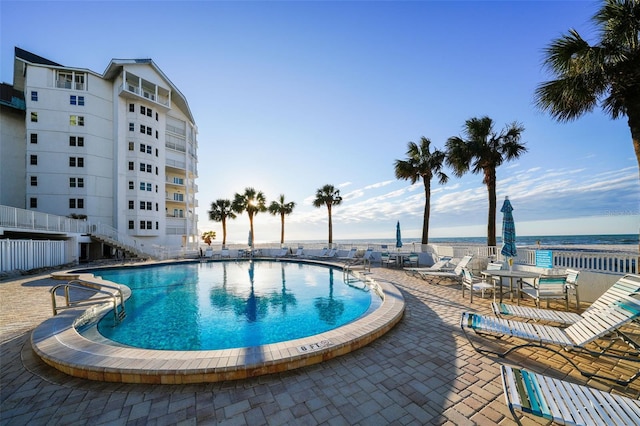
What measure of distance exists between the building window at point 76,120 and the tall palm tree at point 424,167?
28031 mm

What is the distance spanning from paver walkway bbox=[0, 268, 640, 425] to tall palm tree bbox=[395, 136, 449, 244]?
46.9ft

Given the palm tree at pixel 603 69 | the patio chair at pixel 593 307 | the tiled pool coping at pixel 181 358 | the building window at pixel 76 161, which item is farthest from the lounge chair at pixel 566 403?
the building window at pixel 76 161

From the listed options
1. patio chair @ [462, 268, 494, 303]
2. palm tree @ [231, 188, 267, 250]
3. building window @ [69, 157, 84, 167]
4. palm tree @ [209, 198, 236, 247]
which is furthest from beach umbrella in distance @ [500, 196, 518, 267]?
building window @ [69, 157, 84, 167]

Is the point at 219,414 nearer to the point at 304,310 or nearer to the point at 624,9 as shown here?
the point at 304,310

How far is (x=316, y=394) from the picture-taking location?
2.89 m

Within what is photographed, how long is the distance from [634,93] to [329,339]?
10249 millimetres

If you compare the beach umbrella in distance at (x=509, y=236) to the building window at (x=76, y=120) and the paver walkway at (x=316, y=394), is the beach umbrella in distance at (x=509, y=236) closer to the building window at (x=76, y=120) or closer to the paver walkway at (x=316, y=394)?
the paver walkway at (x=316, y=394)

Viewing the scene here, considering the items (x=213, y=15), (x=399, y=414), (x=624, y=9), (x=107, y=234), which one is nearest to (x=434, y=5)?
(x=624, y=9)

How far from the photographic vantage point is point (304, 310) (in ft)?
24.6

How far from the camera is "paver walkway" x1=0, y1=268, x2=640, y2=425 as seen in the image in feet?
8.27

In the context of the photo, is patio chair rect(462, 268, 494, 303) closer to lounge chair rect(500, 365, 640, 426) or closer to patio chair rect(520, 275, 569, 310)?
patio chair rect(520, 275, 569, 310)

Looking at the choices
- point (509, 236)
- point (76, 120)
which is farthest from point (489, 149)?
point (76, 120)

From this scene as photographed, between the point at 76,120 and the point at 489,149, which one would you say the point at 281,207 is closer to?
the point at 76,120

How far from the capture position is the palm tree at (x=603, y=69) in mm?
6230
